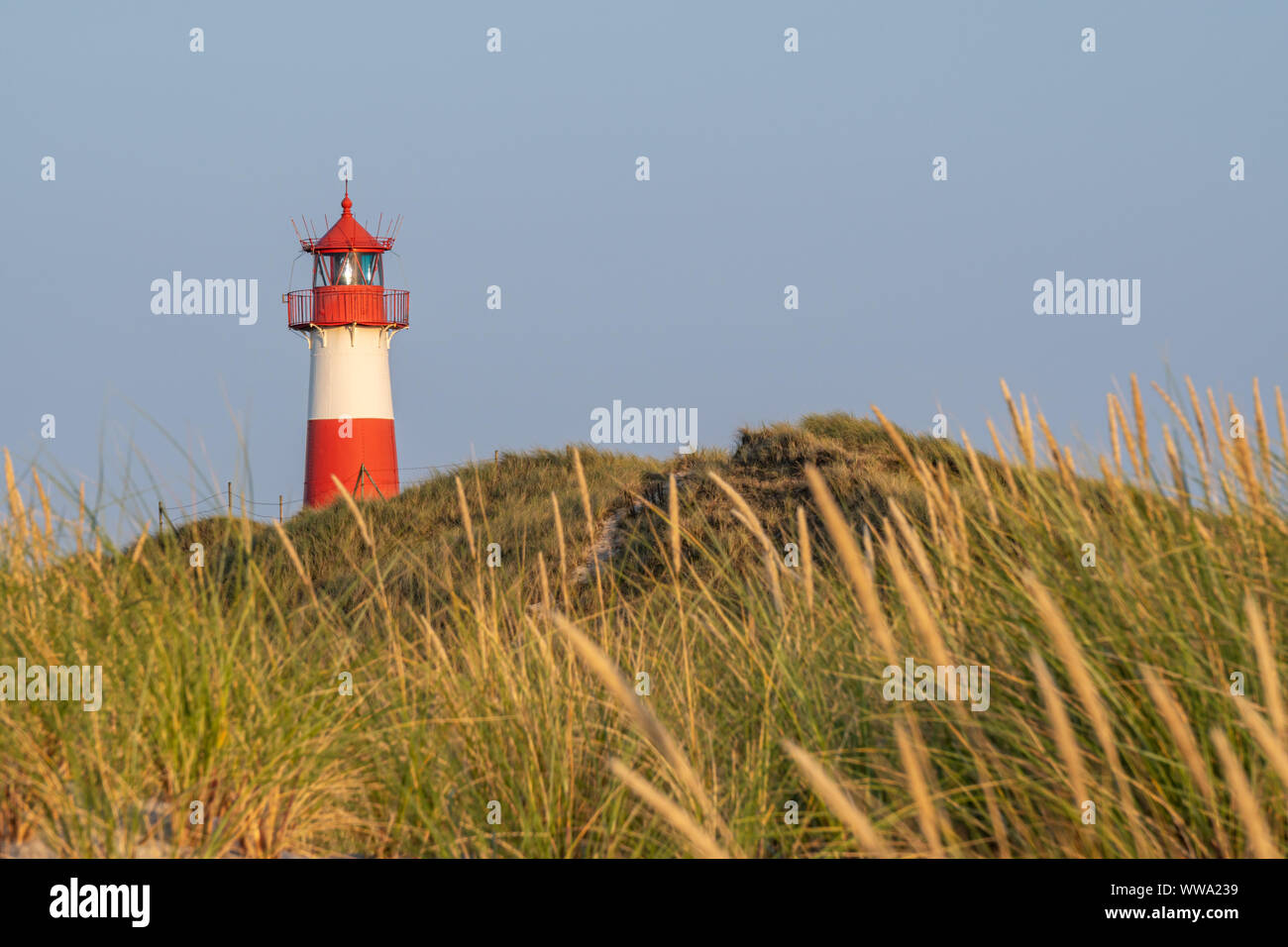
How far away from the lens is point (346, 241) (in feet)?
100

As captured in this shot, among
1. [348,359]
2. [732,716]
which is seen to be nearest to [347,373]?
[348,359]

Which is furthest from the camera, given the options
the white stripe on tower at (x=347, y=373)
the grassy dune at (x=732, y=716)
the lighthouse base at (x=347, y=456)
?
the white stripe on tower at (x=347, y=373)

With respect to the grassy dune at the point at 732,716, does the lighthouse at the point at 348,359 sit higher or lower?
higher

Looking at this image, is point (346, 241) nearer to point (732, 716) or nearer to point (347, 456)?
point (347, 456)

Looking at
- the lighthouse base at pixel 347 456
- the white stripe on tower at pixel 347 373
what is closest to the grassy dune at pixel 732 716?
the lighthouse base at pixel 347 456

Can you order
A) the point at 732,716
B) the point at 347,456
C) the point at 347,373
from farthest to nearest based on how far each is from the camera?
the point at 347,373 < the point at 347,456 < the point at 732,716

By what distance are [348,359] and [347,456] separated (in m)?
2.77

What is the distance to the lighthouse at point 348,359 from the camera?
30.1 m

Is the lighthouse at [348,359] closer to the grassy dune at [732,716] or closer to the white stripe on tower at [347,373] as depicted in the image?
the white stripe on tower at [347,373]

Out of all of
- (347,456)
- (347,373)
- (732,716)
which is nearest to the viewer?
(732,716)

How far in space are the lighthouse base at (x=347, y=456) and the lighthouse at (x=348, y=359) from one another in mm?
27

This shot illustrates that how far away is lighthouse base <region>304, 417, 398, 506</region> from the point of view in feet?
96.9
